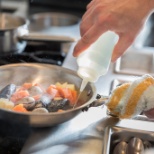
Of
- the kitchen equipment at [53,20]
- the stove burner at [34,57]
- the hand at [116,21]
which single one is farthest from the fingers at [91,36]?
the kitchen equipment at [53,20]

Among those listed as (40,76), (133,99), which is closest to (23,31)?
(40,76)

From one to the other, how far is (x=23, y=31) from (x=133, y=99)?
0.53 m

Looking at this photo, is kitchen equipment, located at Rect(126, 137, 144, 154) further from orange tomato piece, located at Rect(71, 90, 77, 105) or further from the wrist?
the wrist

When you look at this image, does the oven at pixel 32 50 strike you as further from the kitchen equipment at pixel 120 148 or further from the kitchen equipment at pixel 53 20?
the kitchen equipment at pixel 120 148

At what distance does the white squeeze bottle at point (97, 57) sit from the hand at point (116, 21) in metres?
0.01

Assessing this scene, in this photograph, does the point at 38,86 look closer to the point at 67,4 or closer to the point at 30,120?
the point at 30,120

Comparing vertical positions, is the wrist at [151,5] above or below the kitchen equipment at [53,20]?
above

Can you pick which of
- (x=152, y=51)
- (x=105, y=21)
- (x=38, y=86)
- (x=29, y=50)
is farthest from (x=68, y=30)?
(x=105, y=21)

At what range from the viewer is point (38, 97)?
2.58ft

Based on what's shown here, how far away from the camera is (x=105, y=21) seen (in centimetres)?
70

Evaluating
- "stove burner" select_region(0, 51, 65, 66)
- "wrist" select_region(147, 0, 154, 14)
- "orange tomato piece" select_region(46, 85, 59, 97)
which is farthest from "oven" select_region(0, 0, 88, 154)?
"wrist" select_region(147, 0, 154, 14)

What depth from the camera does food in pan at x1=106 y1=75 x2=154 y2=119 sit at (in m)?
0.72

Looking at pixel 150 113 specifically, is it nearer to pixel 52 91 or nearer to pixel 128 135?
pixel 128 135

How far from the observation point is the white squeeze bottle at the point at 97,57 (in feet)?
2.40
